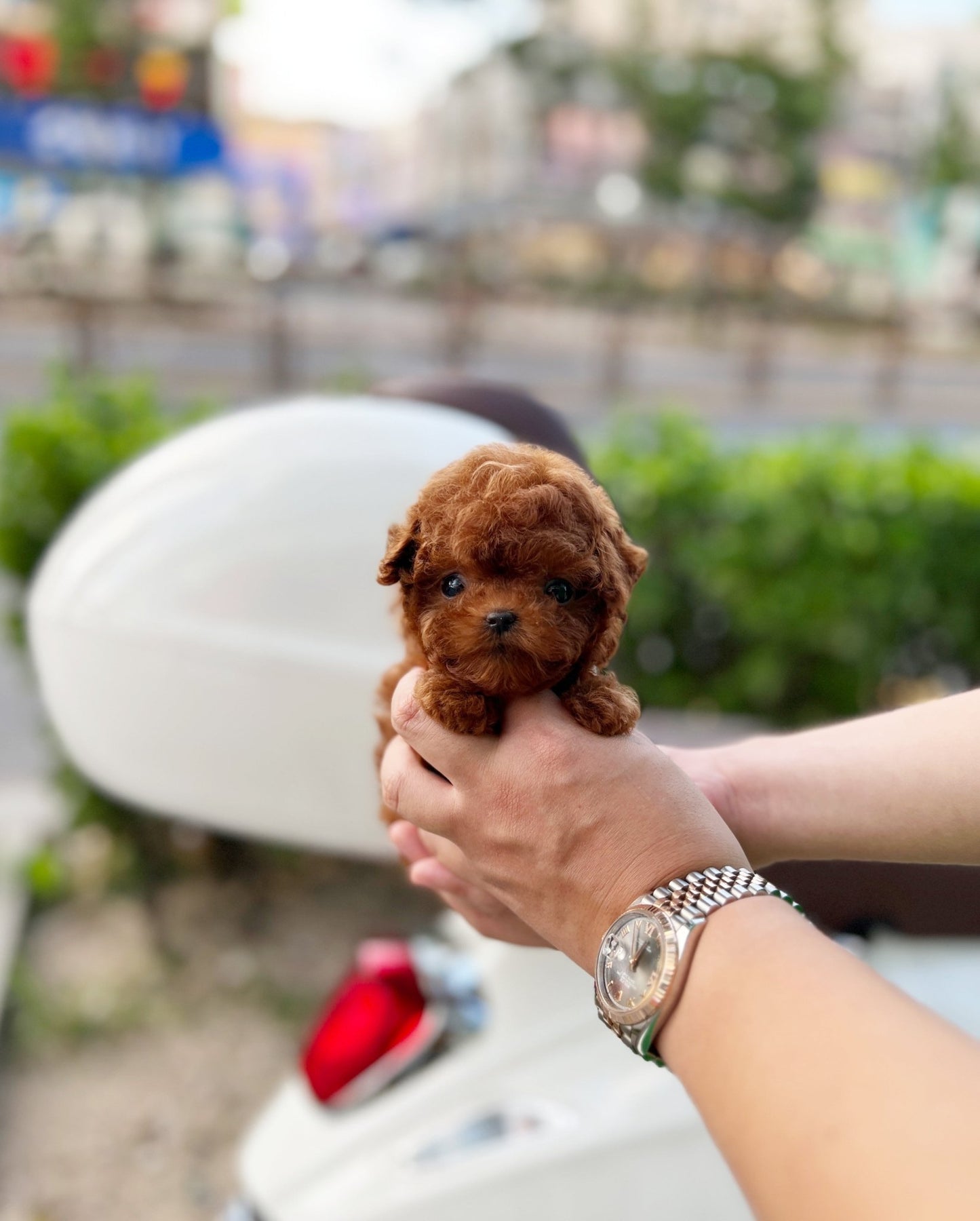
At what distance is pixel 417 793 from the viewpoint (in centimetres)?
109

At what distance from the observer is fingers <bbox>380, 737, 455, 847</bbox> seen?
1.07 m

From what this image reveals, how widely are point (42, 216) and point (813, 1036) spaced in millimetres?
18732

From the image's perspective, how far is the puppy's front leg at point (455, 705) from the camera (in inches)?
38.6

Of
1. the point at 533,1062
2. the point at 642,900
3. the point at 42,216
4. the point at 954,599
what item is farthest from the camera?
the point at 42,216

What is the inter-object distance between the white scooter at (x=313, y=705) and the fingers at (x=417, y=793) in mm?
724

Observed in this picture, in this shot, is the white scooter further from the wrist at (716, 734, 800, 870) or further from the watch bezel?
the watch bezel

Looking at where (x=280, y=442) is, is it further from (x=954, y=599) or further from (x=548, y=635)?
(x=954, y=599)

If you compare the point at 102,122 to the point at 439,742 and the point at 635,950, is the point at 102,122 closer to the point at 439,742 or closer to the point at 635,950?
the point at 439,742

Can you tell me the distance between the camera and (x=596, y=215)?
26.5m

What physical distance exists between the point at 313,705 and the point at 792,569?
2.75m

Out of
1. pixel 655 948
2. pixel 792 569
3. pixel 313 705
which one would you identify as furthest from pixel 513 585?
pixel 792 569

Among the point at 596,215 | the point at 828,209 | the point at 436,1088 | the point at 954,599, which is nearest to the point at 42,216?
the point at 596,215

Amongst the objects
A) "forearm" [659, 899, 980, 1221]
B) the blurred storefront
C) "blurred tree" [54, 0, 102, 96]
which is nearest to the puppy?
"forearm" [659, 899, 980, 1221]

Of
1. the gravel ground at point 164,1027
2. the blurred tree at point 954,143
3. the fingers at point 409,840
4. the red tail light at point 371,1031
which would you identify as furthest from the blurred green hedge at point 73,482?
the blurred tree at point 954,143
